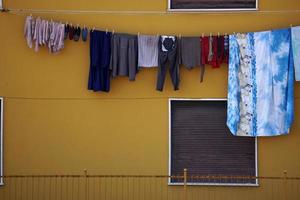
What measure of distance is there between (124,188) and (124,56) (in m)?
2.62

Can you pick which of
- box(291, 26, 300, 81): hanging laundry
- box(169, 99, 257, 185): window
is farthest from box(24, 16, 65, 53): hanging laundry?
box(291, 26, 300, 81): hanging laundry

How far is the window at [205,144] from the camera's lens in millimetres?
12930

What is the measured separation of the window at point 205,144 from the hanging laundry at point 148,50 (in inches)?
35.6

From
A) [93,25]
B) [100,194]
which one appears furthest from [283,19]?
[100,194]

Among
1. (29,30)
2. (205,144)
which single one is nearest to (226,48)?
(205,144)

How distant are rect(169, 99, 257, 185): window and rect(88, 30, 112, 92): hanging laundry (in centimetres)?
141

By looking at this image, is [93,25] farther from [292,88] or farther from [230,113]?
[292,88]

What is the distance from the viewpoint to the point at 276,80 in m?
12.5

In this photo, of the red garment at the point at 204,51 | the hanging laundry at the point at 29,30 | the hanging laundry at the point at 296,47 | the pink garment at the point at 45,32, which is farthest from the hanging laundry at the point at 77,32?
the hanging laundry at the point at 296,47

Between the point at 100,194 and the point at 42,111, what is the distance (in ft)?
6.67

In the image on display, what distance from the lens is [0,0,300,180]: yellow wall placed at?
12.9m

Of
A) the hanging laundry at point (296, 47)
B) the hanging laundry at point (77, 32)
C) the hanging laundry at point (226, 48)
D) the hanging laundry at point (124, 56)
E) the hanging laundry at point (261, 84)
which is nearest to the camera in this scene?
the hanging laundry at point (296, 47)

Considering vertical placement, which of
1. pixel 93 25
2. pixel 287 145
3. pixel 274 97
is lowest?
pixel 287 145

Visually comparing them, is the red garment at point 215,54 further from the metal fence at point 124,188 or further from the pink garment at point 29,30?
the pink garment at point 29,30
